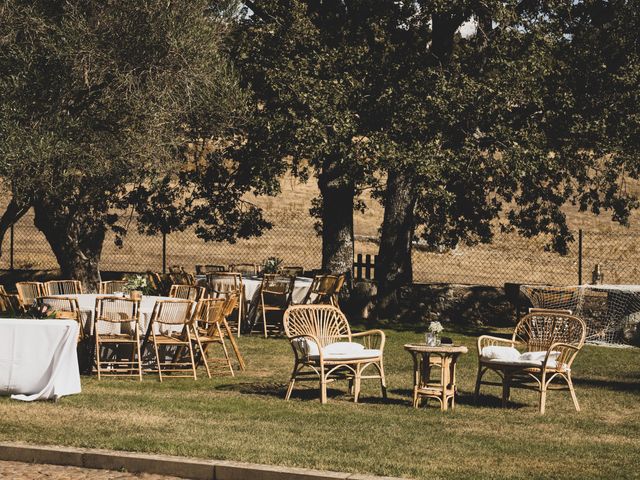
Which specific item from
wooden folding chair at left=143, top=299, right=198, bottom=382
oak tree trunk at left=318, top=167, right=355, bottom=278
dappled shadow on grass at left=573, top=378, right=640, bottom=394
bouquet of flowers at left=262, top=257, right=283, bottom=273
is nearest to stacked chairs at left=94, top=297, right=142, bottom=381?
wooden folding chair at left=143, top=299, right=198, bottom=382

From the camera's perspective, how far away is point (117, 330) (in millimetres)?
14141

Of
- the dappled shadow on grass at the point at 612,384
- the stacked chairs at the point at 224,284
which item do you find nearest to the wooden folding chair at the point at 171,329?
the stacked chairs at the point at 224,284

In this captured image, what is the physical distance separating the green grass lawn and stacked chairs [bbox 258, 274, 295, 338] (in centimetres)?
491

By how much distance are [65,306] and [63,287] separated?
384 centimetres

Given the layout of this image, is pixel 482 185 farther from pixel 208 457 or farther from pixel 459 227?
pixel 208 457

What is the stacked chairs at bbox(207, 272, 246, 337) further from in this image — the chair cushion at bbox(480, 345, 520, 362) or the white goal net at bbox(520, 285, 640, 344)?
the chair cushion at bbox(480, 345, 520, 362)

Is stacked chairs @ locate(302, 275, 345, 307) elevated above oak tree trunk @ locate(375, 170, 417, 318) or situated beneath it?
situated beneath

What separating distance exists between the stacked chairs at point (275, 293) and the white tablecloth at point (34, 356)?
7.63m

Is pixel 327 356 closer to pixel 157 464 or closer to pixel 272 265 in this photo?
pixel 157 464

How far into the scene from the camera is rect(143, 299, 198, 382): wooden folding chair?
13795 mm

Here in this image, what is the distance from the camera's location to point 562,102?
2011 cm

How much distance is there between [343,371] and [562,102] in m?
9.15

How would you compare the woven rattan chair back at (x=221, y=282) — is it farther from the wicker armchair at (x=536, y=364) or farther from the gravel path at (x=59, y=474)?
the gravel path at (x=59, y=474)

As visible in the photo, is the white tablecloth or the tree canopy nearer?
the white tablecloth
